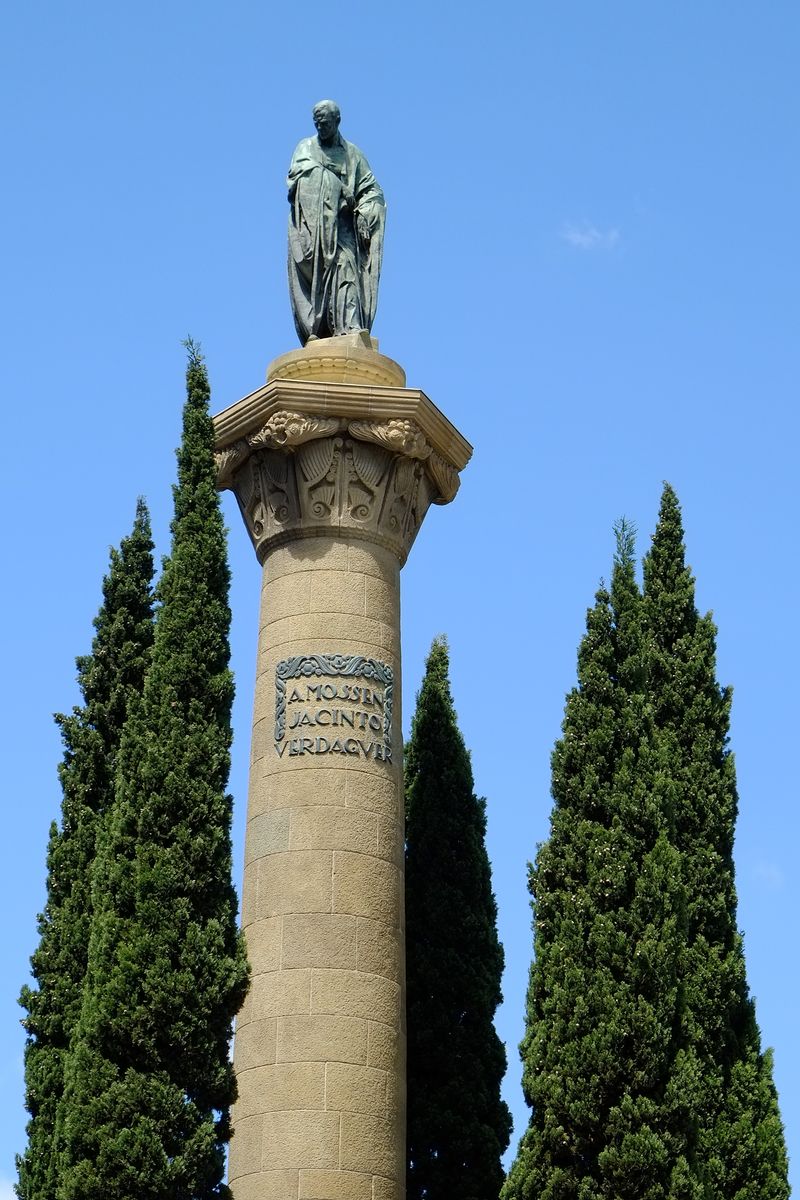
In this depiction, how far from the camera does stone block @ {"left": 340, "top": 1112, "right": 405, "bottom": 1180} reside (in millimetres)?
18125

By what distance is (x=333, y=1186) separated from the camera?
17.9m

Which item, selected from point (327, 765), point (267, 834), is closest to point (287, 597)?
point (327, 765)

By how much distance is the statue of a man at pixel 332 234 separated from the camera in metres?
22.2

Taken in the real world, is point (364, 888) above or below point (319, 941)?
above

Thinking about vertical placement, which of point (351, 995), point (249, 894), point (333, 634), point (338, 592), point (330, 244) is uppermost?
point (330, 244)

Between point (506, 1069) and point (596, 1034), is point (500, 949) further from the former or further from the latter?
point (596, 1034)

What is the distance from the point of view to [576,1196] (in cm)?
1784

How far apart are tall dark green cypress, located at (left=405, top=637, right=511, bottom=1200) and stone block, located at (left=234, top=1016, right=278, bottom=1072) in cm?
343

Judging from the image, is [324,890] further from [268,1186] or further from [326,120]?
[326,120]

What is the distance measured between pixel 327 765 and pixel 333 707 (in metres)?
0.61

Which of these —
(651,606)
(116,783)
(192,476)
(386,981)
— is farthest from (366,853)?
(651,606)

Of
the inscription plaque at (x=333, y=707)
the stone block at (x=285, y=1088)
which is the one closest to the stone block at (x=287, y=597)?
the inscription plaque at (x=333, y=707)

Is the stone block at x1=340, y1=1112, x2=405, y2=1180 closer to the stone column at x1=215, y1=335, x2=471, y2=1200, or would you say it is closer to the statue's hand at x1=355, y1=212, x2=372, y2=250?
the stone column at x1=215, y1=335, x2=471, y2=1200

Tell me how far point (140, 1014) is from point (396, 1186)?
11.3 ft
